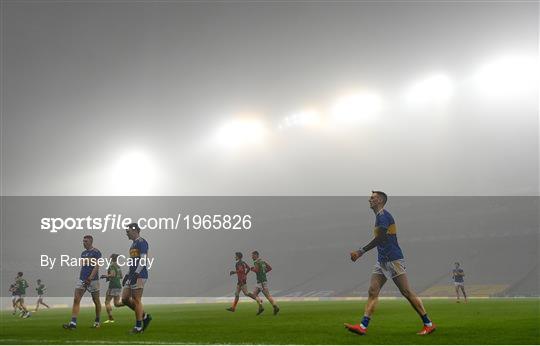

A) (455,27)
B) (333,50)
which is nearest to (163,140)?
(333,50)

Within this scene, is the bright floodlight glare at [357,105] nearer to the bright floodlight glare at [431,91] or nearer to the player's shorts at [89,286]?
the bright floodlight glare at [431,91]

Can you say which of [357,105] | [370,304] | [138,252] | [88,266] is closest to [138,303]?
[138,252]

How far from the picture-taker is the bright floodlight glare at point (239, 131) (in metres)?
52.7

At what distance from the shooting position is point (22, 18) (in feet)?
145

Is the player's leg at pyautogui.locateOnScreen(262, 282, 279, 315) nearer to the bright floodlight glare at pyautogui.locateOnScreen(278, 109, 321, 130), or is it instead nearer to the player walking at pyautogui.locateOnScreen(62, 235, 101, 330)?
the player walking at pyautogui.locateOnScreen(62, 235, 101, 330)

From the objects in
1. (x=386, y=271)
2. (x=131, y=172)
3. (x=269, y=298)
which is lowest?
(x=386, y=271)

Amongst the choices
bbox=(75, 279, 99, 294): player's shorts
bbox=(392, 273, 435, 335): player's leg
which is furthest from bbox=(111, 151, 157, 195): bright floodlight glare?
bbox=(392, 273, 435, 335): player's leg

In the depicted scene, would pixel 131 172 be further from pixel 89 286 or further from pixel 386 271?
pixel 386 271

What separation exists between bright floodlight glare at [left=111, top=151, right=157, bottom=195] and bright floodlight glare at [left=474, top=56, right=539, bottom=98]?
28182mm

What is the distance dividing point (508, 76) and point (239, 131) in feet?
72.9

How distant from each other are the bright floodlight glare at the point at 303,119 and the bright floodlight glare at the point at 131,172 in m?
12.1

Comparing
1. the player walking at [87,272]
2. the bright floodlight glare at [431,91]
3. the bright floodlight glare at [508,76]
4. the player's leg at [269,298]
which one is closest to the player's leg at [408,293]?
the player walking at [87,272]

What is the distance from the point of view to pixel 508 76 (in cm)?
4822

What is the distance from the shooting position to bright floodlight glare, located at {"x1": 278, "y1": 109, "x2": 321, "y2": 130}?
2078 inches
